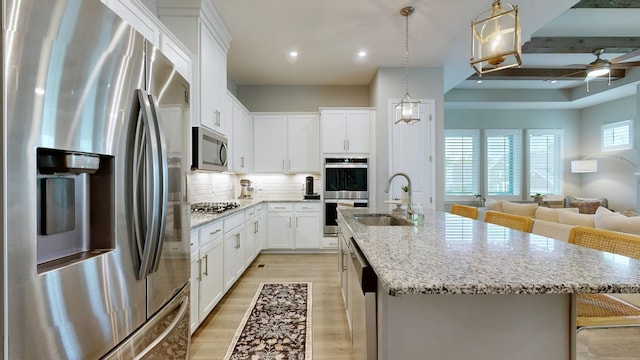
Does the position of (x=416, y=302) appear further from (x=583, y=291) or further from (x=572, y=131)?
(x=572, y=131)

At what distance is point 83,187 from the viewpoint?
937 millimetres

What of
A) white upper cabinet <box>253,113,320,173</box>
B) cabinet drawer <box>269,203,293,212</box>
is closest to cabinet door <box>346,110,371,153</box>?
white upper cabinet <box>253,113,320,173</box>

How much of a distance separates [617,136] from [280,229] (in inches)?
295

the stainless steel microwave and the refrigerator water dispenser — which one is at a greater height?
the stainless steel microwave

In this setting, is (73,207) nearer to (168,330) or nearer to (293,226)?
(168,330)

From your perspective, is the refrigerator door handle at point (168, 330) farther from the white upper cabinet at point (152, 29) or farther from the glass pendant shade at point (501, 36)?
the glass pendant shade at point (501, 36)

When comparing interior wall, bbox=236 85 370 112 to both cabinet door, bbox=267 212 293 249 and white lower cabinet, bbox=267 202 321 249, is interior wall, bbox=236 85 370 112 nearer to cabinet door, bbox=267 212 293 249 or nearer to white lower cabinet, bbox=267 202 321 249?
white lower cabinet, bbox=267 202 321 249

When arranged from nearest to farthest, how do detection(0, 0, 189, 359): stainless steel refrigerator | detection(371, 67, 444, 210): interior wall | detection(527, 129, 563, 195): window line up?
detection(0, 0, 189, 359): stainless steel refrigerator, detection(371, 67, 444, 210): interior wall, detection(527, 129, 563, 195): window

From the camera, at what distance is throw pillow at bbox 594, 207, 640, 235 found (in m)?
2.22

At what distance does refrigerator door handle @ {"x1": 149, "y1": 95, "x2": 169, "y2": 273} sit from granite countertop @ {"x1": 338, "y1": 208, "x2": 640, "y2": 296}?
0.85 m

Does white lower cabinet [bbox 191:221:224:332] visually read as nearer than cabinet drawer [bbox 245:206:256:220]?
Yes

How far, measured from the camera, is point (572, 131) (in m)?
7.10

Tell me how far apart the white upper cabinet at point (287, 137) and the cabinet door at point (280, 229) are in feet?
2.78

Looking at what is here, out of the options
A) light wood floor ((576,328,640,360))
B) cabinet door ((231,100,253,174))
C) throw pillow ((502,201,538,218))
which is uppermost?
cabinet door ((231,100,253,174))
